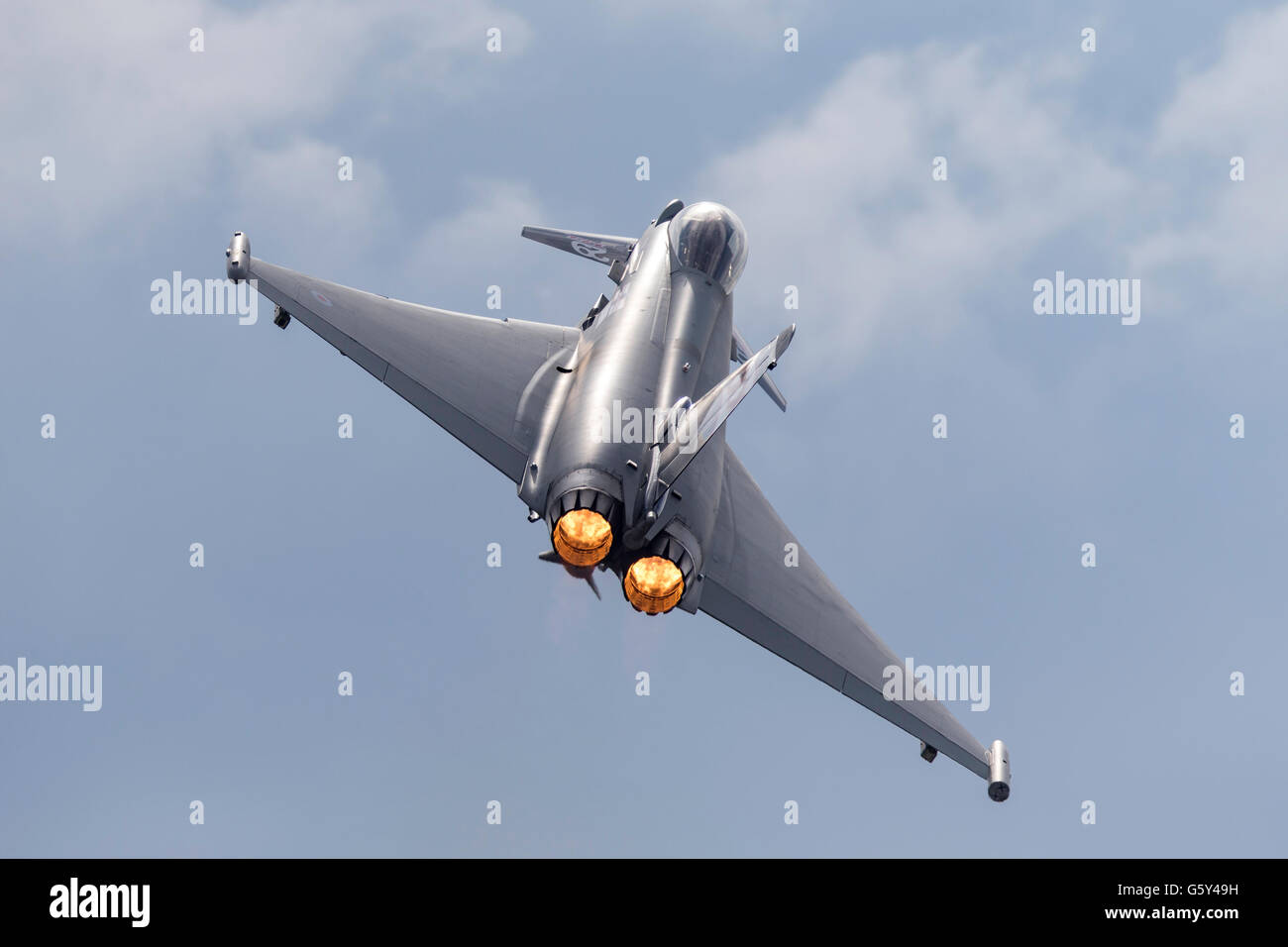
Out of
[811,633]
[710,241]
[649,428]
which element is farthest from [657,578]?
[710,241]

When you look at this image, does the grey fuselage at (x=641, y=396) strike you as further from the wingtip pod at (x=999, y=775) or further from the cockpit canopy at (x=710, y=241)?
Answer: the wingtip pod at (x=999, y=775)

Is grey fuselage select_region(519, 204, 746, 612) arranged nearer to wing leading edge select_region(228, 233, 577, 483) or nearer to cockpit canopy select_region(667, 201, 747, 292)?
cockpit canopy select_region(667, 201, 747, 292)

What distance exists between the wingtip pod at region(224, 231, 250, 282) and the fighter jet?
60 millimetres

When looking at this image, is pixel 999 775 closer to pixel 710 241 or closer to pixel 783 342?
pixel 783 342

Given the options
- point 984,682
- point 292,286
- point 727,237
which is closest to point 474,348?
point 292,286

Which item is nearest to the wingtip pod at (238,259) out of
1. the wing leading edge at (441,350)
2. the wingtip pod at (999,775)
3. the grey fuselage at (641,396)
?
the wing leading edge at (441,350)

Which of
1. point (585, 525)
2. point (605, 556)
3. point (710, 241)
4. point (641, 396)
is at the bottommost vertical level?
point (605, 556)

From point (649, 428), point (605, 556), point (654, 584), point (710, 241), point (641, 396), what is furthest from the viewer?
point (710, 241)

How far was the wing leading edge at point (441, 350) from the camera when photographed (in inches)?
1448

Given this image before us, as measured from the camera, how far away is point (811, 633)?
36.5 metres

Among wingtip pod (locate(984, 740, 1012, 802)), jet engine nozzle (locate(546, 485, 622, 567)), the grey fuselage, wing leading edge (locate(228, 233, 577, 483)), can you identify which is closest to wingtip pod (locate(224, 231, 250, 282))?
wing leading edge (locate(228, 233, 577, 483))

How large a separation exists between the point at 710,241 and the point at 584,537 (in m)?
12.4

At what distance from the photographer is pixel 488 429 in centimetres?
3659

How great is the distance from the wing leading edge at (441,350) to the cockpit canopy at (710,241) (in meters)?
3.85
